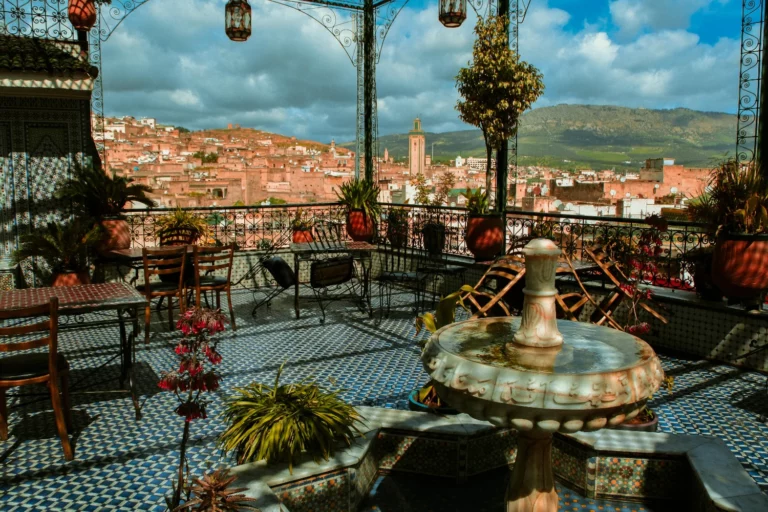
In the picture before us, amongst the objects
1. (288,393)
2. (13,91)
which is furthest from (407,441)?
(13,91)

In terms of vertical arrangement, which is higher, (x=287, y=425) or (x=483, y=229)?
(x=483, y=229)

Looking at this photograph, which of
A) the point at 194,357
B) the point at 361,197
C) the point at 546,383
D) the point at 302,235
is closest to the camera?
the point at 546,383

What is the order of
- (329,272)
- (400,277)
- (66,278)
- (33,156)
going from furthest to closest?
1. (33,156)
2. (400,277)
3. (329,272)
4. (66,278)

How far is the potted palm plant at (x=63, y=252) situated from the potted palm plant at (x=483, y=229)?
4.13m

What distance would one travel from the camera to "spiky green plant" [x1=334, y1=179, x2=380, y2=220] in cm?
869

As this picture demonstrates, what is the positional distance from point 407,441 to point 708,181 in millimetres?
3388

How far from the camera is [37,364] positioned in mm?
3277

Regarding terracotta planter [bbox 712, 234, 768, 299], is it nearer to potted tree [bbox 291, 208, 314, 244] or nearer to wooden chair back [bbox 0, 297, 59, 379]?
wooden chair back [bbox 0, 297, 59, 379]

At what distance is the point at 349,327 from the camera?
6.16 metres

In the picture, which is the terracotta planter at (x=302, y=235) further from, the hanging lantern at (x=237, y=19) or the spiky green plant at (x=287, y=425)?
the spiky green plant at (x=287, y=425)

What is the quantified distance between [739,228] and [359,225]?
5243mm

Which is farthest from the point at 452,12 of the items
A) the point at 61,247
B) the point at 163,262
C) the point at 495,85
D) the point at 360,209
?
the point at 61,247

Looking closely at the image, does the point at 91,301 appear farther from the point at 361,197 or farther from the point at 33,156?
the point at 361,197

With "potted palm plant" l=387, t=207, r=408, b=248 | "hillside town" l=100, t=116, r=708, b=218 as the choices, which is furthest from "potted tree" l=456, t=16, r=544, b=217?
"potted palm plant" l=387, t=207, r=408, b=248
